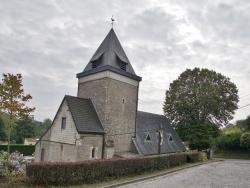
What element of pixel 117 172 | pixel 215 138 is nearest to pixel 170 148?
pixel 215 138

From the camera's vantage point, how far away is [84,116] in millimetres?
20500

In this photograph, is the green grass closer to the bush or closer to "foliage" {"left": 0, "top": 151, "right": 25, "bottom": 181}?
the bush

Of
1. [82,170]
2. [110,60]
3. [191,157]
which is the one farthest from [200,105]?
[82,170]

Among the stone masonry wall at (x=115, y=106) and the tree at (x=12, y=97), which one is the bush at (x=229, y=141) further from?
the tree at (x=12, y=97)

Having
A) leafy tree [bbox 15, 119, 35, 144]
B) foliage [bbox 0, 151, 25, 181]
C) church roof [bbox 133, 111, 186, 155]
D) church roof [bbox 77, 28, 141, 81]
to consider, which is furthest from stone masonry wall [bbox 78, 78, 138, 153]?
leafy tree [bbox 15, 119, 35, 144]

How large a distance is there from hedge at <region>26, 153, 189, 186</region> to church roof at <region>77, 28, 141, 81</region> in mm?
9311

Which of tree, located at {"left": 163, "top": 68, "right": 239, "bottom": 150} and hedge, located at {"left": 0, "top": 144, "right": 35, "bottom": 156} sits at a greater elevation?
tree, located at {"left": 163, "top": 68, "right": 239, "bottom": 150}

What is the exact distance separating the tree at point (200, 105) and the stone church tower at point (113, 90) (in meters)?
11.4

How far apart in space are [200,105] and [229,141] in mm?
8865

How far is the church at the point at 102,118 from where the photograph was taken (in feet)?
64.4

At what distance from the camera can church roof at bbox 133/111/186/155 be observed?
24.4 metres

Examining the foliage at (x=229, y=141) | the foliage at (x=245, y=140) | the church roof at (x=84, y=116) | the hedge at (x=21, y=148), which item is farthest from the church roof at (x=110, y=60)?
the hedge at (x=21, y=148)

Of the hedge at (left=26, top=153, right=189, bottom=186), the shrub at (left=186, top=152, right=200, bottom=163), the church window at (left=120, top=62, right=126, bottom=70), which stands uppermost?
the church window at (left=120, top=62, right=126, bottom=70)

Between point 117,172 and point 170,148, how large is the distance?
1503 centimetres
